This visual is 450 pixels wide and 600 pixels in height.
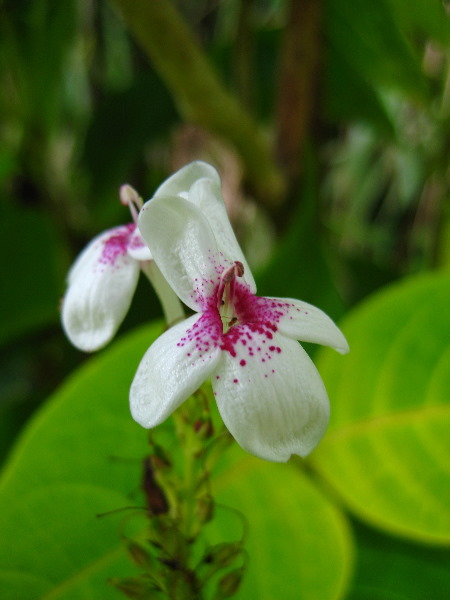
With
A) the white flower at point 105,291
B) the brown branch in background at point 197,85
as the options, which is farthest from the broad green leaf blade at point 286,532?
the brown branch in background at point 197,85

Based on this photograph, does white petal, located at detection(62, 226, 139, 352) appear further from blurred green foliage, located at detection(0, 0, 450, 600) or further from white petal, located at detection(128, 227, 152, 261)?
blurred green foliage, located at detection(0, 0, 450, 600)

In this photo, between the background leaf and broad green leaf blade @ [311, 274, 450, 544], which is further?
the background leaf

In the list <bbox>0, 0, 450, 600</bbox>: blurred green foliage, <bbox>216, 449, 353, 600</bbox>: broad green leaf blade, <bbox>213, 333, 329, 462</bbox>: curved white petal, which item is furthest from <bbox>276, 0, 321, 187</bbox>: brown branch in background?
<bbox>213, 333, 329, 462</bbox>: curved white petal

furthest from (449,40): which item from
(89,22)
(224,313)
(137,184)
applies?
(89,22)

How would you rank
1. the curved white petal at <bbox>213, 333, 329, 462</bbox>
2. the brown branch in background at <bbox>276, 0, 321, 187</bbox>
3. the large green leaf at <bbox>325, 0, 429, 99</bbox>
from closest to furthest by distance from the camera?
the curved white petal at <bbox>213, 333, 329, 462</bbox>, the large green leaf at <bbox>325, 0, 429, 99</bbox>, the brown branch in background at <bbox>276, 0, 321, 187</bbox>

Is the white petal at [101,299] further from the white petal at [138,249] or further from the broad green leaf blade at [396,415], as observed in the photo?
the broad green leaf blade at [396,415]

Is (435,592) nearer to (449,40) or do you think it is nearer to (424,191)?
(449,40)
